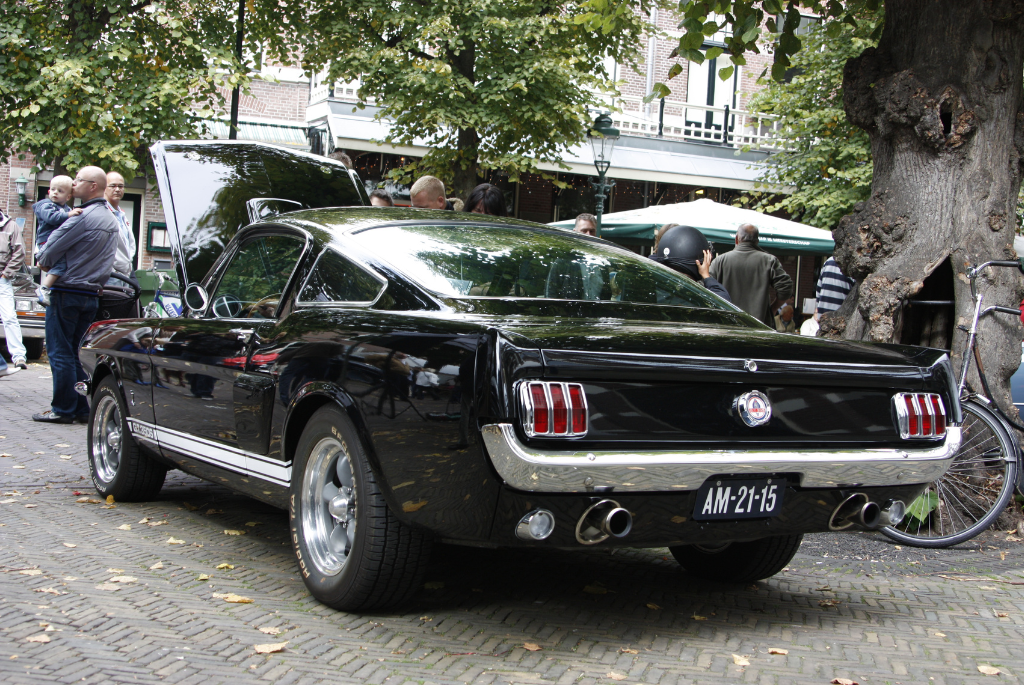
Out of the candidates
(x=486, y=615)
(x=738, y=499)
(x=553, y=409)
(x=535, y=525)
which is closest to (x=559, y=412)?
(x=553, y=409)

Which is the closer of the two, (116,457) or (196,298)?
(196,298)

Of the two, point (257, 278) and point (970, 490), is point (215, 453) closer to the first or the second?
point (257, 278)

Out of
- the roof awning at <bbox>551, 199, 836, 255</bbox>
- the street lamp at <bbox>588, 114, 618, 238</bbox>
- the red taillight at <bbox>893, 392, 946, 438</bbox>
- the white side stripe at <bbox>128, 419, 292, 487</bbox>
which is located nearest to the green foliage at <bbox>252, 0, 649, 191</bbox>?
the street lamp at <bbox>588, 114, 618, 238</bbox>

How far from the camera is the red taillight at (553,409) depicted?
298cm

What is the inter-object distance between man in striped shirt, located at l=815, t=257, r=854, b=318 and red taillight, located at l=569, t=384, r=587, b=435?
625 cm

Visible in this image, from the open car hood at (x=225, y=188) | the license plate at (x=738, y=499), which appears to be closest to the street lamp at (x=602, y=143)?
the open car hood at (x=225, y=188)

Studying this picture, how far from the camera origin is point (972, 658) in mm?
3564

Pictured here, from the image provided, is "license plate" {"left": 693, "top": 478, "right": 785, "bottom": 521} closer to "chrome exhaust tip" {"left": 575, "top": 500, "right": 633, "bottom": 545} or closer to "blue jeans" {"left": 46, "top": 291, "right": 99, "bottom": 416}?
"chrome exhaust tip" {"left": 575, "top": 500, "right": 633, "bottom": 545}

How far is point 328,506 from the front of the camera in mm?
3789

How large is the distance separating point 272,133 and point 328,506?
71.2 ft

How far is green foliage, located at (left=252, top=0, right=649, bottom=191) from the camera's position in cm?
1666

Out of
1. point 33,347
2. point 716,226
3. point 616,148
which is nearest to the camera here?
point 716,226

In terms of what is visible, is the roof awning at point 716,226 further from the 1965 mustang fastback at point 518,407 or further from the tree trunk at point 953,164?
the 1965 mustang fastback at point 518,407

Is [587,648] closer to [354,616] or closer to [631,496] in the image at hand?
[631,496]
